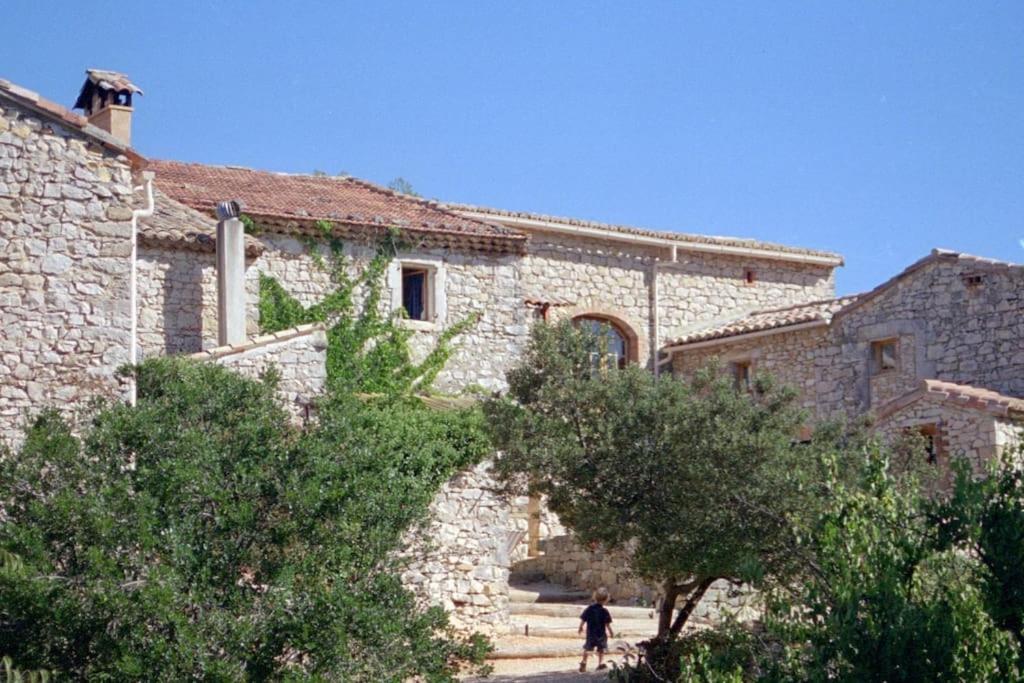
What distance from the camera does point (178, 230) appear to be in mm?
21781

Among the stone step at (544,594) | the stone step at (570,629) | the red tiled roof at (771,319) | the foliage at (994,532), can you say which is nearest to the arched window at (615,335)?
the red tiled roof at (771,319)

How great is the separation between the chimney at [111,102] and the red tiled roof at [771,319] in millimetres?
12518

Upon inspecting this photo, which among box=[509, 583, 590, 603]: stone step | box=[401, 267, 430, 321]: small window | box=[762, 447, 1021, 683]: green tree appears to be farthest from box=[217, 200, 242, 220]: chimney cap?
box=[762, 447, 1021, 683]: green tree

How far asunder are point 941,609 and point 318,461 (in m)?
4.93

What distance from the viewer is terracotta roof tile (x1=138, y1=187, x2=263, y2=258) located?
21344 mm

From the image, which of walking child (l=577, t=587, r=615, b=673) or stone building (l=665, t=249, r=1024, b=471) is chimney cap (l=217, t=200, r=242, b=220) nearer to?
walking child (l=577, t=587, r=615, b=673)

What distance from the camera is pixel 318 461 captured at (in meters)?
12.2

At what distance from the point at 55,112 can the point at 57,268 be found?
1556 mm

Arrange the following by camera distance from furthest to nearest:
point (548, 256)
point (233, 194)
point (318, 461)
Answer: point (548, 256) < point (233, 194) < point (318, 461)

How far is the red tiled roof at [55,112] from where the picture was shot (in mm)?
15000

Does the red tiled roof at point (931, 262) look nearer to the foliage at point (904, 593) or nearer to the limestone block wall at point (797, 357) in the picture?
the limestone block wall at point (797, 357)

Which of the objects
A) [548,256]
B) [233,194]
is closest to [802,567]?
Answer: [233,194]

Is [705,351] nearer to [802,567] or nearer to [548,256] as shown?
[548,256]

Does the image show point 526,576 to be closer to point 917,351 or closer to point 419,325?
point 419,325
